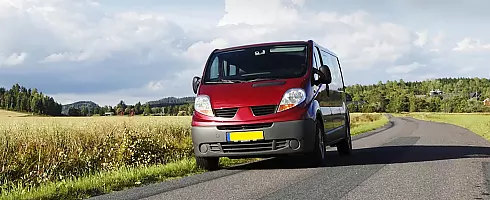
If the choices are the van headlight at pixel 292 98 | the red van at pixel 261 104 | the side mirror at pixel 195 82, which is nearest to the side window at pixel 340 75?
the red van at pixel 261 104

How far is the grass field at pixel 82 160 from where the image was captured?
7609 mm

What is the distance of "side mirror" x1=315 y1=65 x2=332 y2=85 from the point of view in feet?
31.7

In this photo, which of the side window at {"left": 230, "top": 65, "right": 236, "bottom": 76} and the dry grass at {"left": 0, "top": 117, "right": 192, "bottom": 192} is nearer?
the side window at {"left": 230, "top": 65, "right": 236, "bottom": 76}

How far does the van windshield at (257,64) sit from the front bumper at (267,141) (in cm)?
103

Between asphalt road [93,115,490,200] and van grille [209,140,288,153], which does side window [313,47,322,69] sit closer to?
asphalt road [93,115,490,200]

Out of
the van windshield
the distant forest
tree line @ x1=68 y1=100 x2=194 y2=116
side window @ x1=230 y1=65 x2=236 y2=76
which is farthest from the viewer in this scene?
the distant forest

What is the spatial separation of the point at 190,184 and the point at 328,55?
5.48 metres

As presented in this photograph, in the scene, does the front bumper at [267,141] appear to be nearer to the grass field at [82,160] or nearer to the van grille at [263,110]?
the van grille at [263,110]

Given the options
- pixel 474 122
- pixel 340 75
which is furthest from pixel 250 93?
pixel 474 122

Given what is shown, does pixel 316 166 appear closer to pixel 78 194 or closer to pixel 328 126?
pixel 328 126

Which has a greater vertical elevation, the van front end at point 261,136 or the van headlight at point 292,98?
the van headlight at point 292,98

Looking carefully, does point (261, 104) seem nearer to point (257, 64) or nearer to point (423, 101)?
point (257, 64)

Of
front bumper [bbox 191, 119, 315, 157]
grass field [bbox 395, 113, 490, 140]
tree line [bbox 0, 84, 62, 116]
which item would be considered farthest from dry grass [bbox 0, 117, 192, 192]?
tree line [bbox 0, 84, 62, 116]

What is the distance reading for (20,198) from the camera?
21.7ft
